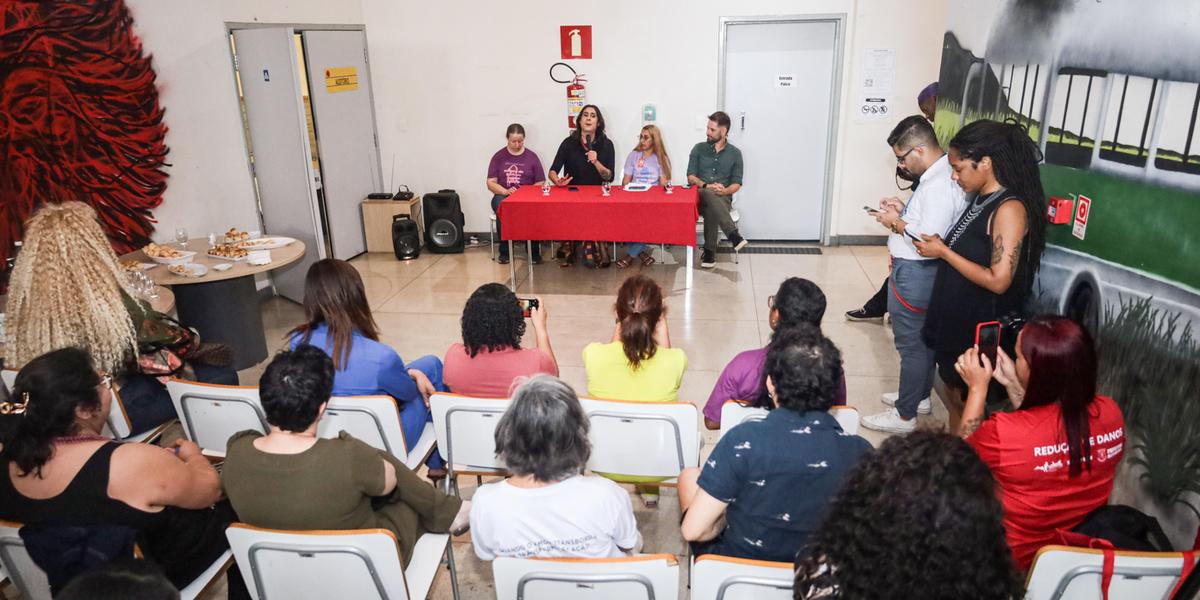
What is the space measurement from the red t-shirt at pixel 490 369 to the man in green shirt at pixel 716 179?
4350mm

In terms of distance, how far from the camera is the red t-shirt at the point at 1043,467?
6.66 feet

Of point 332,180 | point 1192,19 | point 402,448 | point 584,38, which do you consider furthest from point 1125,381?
point 332,180

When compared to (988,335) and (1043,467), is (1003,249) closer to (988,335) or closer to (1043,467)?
(988,335)

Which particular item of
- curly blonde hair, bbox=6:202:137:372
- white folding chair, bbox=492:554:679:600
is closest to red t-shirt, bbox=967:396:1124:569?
white folding chair, bbox=492:554:679:600

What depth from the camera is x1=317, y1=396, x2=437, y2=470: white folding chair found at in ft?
8.82

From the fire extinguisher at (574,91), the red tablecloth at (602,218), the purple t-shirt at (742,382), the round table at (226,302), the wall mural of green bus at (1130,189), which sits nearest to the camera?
the wall mural of green bus at (1130,189)

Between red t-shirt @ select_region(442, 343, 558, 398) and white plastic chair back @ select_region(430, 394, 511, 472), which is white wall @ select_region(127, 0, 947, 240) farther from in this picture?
white plastic chair back @ select_region(430, 394, 511, 472)

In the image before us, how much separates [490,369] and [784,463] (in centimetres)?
138

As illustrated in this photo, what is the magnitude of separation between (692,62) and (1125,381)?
17.8ft

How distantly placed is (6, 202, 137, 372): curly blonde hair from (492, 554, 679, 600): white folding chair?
85.2 inches

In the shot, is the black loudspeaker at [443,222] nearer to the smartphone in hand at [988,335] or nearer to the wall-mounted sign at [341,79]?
the wall-mounted sign at [341,79]

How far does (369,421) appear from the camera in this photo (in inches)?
108

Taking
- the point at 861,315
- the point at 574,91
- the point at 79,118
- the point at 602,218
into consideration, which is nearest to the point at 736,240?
the point at 602,218

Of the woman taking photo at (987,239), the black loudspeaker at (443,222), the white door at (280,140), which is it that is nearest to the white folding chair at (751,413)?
the woman taking photo at (987,239)
